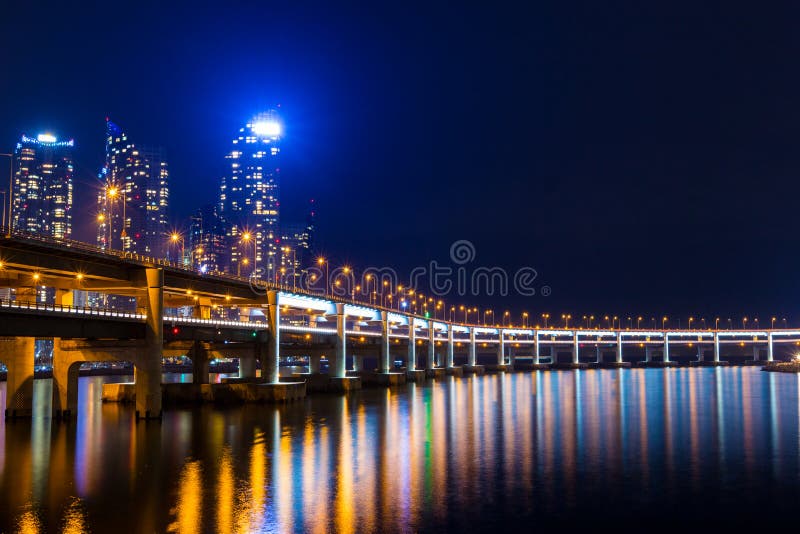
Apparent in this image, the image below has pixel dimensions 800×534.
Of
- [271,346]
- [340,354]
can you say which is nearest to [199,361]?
[271,346]

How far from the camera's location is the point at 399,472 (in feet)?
121

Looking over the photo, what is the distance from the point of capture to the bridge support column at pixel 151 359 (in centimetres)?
5816

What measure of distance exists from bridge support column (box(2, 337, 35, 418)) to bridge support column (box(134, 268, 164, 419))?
26.4ft

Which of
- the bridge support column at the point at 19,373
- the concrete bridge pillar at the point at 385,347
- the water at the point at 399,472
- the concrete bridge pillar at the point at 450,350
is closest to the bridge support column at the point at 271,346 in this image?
the water at the point at 399,472

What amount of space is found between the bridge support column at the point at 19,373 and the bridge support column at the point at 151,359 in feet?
26.4

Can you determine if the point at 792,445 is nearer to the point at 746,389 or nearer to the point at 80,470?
the point at 80,470

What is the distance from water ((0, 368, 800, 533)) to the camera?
89.3 ft

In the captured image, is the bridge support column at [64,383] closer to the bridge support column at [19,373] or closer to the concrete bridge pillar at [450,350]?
the bridge support column at [19,373]

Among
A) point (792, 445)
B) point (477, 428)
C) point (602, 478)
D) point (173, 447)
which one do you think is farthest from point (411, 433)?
point (792, 445)

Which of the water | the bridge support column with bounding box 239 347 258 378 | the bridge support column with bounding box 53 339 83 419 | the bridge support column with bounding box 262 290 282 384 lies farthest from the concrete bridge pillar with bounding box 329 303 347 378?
the bridge support column with bounding box 53 339 83 419

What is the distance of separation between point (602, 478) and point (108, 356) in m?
39.3

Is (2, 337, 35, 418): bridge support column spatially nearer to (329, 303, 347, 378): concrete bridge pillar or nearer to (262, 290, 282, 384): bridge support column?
(262, 290, 282, 384): bridge support column

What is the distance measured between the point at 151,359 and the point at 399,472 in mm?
28846

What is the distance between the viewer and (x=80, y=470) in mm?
37000
